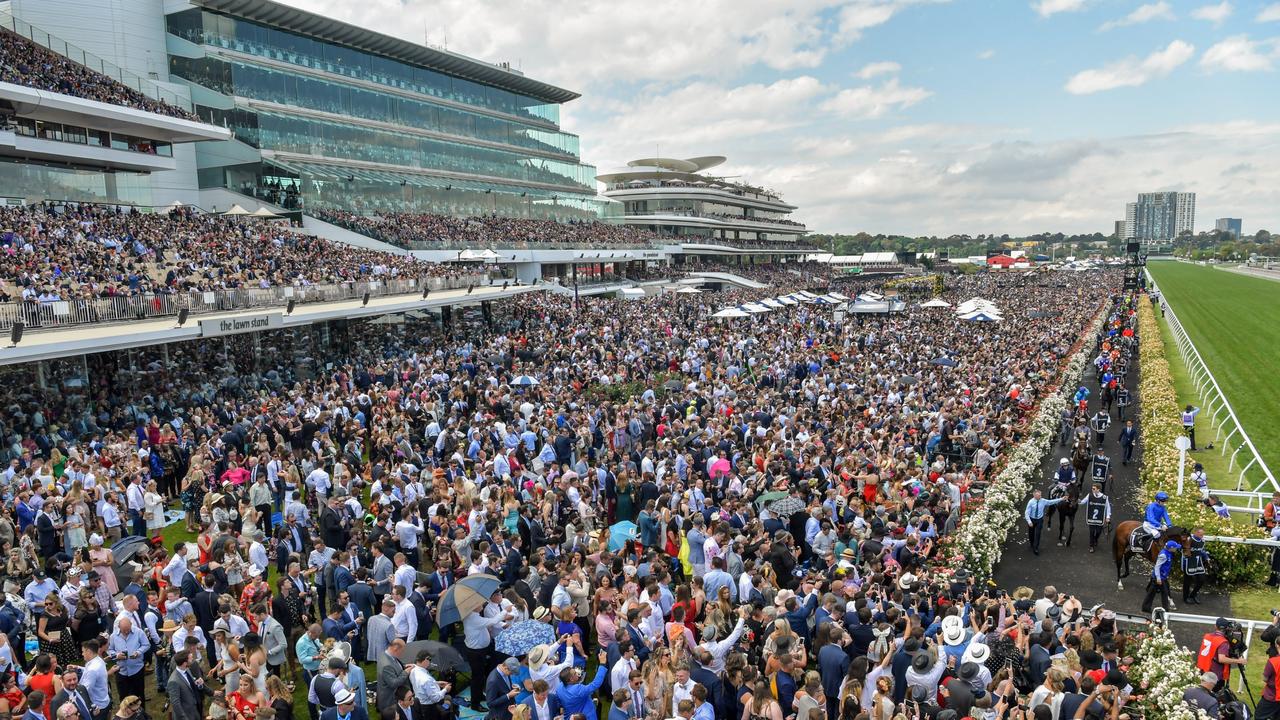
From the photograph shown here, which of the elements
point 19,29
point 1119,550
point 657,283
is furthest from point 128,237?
point 657,283

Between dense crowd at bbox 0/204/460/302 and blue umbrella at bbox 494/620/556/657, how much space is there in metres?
16.8

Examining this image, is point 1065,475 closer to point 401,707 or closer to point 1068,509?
point 1068,509

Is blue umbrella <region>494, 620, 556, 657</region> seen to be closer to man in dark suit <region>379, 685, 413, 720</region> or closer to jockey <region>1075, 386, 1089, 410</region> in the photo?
man in dark suit <region>379, 685, 413, 720</region>

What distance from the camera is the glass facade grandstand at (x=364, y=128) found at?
4172 cm

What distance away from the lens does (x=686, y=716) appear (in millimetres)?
5895

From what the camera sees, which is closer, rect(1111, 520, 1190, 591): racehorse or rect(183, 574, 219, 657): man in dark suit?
rect(183, 574, 219, 657): man in dark suit

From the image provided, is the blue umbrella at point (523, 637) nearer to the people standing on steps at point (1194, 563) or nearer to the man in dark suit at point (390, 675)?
the man in dark suit at point (390, 675)

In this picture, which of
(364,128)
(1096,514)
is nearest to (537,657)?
(1096,514)

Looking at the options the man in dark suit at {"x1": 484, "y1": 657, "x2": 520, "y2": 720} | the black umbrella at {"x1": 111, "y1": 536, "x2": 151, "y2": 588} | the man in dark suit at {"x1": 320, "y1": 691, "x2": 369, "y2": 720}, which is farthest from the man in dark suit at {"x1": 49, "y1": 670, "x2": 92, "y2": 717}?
the man in dark suit at {"x1": 484, "y1": 657, "x2": 520, "y2": 720}

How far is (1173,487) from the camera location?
525 inches

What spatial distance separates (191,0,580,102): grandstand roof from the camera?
43281 millimetres

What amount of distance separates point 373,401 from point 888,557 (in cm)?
1212

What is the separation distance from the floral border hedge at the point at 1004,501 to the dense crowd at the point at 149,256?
1973cm

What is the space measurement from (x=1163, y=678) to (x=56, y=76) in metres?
35.1
